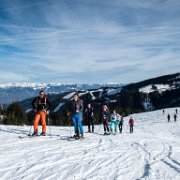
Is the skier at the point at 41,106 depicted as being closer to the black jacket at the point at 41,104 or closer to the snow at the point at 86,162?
the black jacket at the point at 41,104

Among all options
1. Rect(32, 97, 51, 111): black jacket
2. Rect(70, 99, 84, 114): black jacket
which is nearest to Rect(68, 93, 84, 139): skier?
Rect(70, 99, 84, 114): black jacket

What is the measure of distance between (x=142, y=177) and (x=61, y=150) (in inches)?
190

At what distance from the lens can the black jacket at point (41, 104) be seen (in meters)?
16.4

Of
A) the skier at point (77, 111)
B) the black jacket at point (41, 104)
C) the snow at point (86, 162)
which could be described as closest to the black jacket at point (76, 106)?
the skier at point (77, 111)

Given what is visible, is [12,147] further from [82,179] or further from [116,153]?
[82,179]

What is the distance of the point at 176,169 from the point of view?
8.54 meters

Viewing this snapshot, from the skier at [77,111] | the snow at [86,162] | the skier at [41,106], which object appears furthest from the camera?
the skier at [41,106]

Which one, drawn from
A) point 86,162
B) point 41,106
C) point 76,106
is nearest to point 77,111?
point 76,106

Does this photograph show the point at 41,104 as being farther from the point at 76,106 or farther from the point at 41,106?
the point at 76,106

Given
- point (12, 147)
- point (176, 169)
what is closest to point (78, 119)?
point (12, 147)

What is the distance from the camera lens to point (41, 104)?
16469 mm

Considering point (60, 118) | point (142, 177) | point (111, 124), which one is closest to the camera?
point (142, 177)

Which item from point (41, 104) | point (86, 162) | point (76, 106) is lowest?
point (86, 162)

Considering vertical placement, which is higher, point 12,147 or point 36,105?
point 36,105
